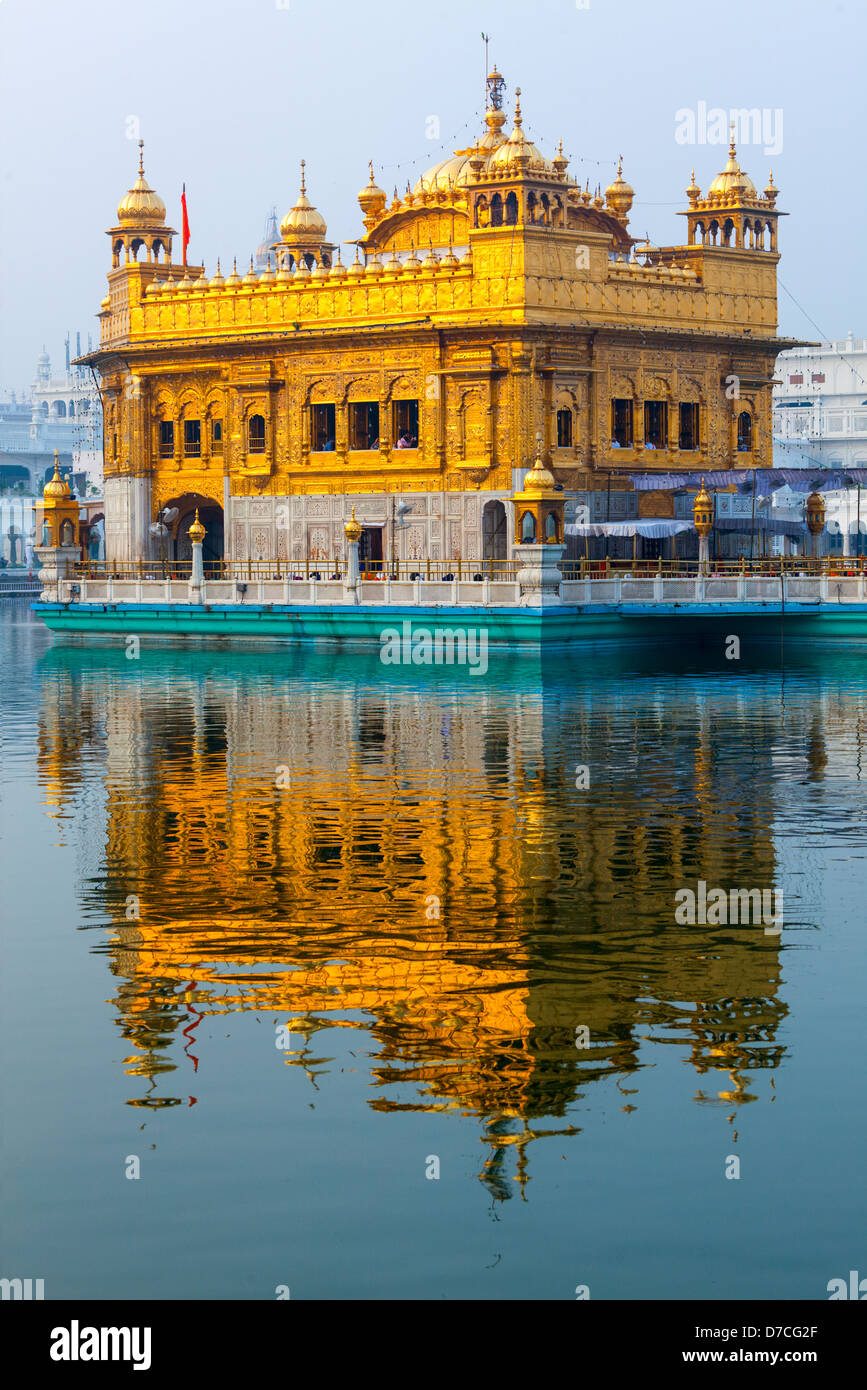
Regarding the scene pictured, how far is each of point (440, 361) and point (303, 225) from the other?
13250 millimetres

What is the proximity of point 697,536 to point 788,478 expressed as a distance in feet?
10.5

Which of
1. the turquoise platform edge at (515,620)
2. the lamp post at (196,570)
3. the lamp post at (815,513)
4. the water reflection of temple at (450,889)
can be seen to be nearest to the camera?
the water reflection of temple at (450,889)

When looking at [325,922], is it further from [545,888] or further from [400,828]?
[400,828]

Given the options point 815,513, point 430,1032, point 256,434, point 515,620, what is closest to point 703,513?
point 815,513

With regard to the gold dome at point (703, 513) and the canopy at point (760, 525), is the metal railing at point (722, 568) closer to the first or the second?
the gold dome at point (703, 513)

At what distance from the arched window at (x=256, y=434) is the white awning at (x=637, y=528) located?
36.1 feet

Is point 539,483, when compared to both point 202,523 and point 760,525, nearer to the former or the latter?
point 760,525

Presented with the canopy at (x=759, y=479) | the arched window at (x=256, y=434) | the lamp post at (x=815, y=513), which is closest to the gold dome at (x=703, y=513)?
the canopy at (x=759, y=479)

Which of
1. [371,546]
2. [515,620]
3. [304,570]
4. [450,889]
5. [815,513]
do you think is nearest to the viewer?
[450,889]

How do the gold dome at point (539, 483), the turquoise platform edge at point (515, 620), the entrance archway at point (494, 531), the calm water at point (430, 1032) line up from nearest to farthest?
the calm water at point (430, 1032) < the turquoise platform edge at point (515, 620) < the gold dome at point (539, 483) < the entrance archway at point (494, 531)

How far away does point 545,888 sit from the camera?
17047 millimetres

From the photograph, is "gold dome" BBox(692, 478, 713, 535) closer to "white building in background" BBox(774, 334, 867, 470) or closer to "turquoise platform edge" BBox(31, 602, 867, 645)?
"turquoise platform edge" BBox(31, 602, 867, 645)

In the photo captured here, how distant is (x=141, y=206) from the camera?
62.2 m

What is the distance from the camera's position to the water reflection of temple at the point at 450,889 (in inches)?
469
